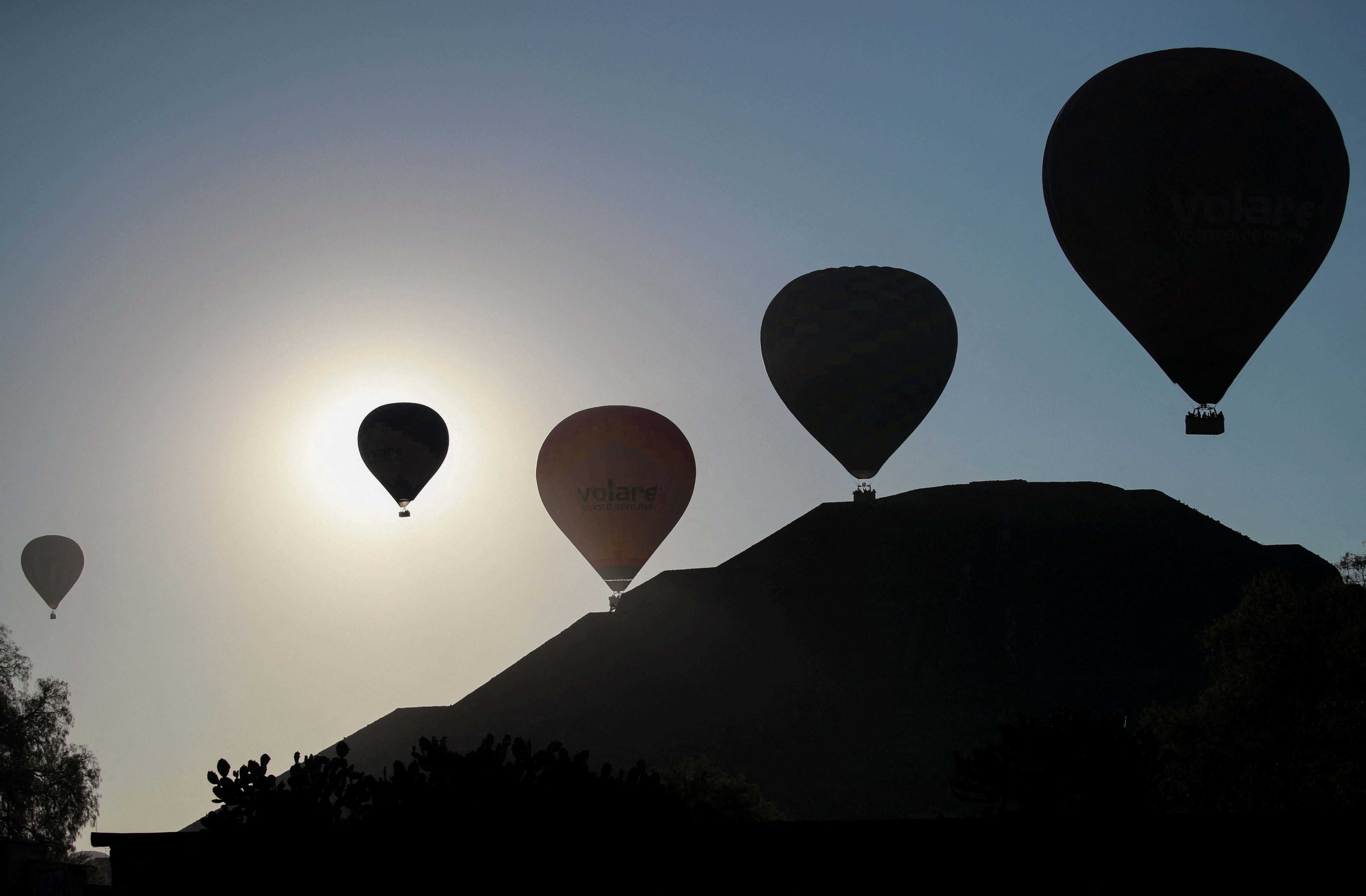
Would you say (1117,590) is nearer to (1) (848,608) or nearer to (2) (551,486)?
(1) (848,608)

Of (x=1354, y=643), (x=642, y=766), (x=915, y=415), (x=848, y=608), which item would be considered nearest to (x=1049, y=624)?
(x=848, y=608)

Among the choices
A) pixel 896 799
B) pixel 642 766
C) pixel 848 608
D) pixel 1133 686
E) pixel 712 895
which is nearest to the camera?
pixel 712 895

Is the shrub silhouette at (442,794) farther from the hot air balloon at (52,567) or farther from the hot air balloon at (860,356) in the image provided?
the hot air balloon at (52,567)

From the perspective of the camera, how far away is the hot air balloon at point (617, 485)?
2249 inches

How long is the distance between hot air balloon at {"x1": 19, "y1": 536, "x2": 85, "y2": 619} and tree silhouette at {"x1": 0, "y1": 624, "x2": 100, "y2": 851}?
9.17m

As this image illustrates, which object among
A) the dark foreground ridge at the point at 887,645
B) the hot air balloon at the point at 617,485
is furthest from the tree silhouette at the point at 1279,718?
the dark foreground ridge at the point at 887,645

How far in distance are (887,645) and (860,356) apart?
6064 centimetres

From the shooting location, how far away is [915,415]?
58.8 meters

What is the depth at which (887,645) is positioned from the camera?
115 m

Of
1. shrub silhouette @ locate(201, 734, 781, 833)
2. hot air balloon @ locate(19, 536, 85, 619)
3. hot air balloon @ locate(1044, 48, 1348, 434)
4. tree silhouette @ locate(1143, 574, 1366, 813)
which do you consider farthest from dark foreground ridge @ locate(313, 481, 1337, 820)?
shrub silhouette @ locate(201, 734, 781, 833)

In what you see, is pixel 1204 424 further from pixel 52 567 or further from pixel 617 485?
pixel 52 567

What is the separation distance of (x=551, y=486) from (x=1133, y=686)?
5658cm

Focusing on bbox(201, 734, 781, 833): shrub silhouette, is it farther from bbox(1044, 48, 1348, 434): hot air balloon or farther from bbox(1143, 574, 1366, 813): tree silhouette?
bbox(1143, 574, 1366, 813): tree silhouette

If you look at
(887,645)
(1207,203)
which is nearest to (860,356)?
(1207,203)
